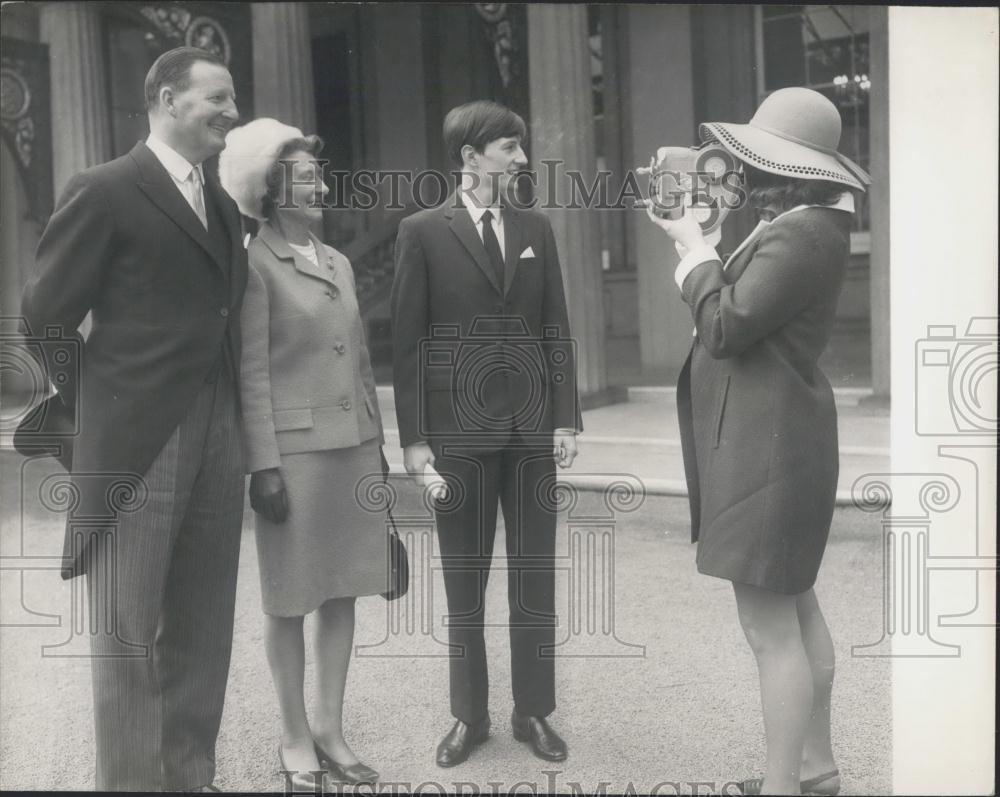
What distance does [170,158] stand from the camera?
2520 mm

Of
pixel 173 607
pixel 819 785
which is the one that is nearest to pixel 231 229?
pixel 173 607

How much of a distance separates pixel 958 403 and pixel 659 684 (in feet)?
4.52

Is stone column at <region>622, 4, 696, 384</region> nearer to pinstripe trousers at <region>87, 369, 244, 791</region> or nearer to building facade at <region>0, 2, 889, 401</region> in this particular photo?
building facade at <region>0, 2, 889, 401</region>

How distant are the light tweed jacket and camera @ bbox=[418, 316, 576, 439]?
0.22 meters

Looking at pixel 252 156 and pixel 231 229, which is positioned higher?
pixel 252 156

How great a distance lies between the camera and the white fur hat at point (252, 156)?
265 cm

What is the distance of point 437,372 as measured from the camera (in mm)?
2857

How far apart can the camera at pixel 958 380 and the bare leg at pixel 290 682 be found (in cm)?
165

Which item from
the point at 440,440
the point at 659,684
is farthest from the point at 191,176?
the point at 659,684

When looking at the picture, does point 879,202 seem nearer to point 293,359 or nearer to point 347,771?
point 293,359

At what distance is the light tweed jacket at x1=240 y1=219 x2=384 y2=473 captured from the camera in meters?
2.64

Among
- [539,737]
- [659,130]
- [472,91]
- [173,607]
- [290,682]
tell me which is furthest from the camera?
[659,130]

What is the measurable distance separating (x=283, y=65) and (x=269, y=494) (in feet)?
7.00
